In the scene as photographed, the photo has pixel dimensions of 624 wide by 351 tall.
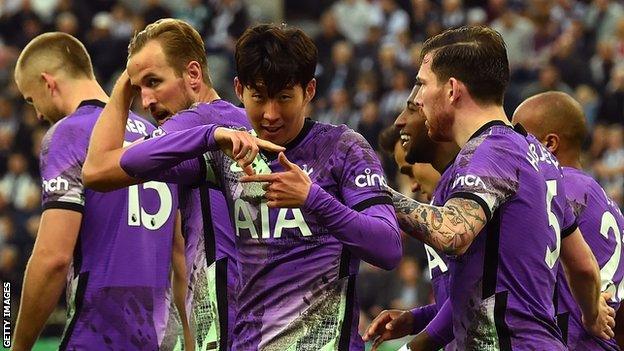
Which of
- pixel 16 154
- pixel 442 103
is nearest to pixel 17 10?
A: pixel 16 154

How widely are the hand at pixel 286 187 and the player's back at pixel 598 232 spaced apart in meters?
2.51

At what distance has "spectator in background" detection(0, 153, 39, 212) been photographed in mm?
19062

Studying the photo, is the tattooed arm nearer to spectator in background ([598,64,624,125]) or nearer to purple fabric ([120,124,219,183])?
purple fabric ([120,124,219,183])

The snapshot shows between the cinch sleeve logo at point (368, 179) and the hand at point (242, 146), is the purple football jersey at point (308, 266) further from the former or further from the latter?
the hand at point (242, 146)

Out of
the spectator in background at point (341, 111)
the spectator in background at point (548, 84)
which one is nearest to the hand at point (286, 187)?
the spectator in background at point (548, 84)

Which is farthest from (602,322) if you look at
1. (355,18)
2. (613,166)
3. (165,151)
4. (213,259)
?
(355,18)

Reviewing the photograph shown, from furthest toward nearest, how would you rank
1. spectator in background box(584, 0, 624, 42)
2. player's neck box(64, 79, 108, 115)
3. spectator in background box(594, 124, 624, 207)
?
spectator in background box(584, 0, 624, 42) → spectator in background box(594, 124, 624, 207) → player's neck box(64, 79, 108, 115)

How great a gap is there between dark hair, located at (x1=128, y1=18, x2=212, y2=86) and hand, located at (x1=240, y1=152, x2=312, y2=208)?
5.65ft

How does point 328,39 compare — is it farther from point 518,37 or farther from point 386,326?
point 386,326

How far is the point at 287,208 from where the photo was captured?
515 centimetres

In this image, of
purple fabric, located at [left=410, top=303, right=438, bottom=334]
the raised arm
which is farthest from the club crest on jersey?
purple fabric, located at [left=410, top=303, right=438, bottom=334]

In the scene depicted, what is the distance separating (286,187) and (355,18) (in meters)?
16.0

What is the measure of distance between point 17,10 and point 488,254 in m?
17.6

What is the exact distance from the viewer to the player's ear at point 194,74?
6.54m
